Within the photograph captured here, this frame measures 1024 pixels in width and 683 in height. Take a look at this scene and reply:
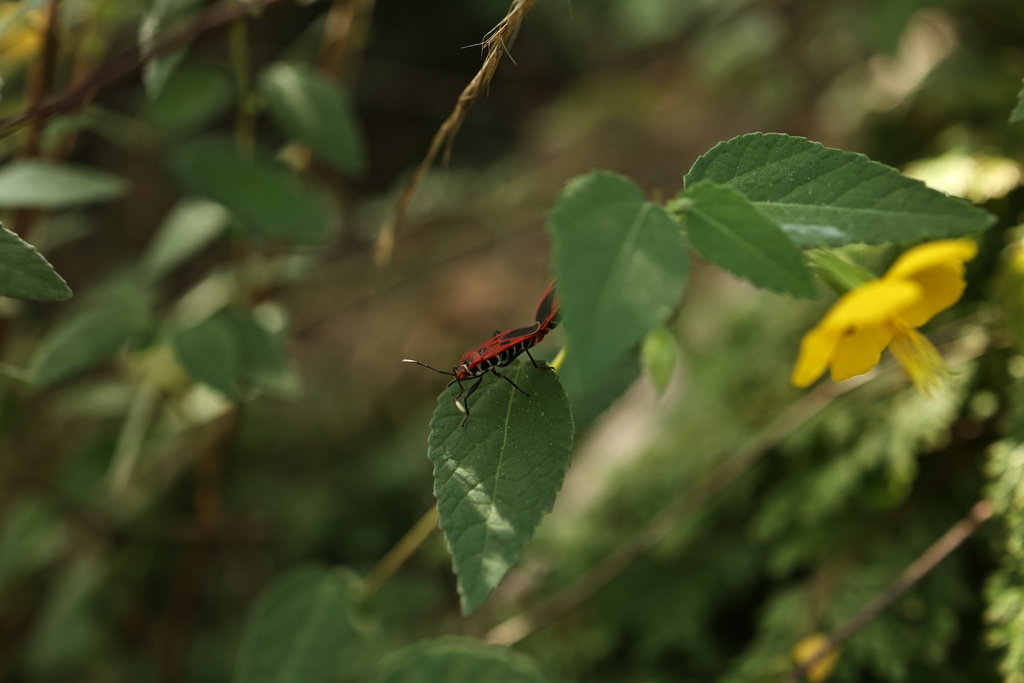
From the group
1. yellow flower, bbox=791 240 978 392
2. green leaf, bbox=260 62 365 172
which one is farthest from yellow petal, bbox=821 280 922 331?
green leaf, bbox=260 62 365 172

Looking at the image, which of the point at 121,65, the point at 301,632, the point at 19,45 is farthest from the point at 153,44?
the point at 301,632

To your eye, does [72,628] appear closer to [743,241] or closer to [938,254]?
[743,241]

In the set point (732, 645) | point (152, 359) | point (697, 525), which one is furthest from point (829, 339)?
point (152, 359)

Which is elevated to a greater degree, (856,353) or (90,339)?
(856,353)

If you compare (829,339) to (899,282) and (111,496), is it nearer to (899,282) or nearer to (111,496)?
(899,282)

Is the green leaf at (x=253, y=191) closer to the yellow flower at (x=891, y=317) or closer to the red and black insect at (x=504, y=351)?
the red and black insect at (x=504, y=351)

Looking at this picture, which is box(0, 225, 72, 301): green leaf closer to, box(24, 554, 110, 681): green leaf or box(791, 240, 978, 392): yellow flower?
box(791, 240, 978, 392): yellow flower
